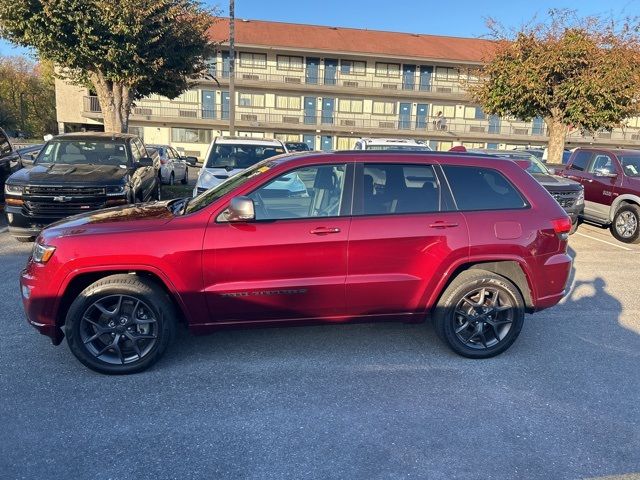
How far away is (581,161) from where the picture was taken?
432 inches

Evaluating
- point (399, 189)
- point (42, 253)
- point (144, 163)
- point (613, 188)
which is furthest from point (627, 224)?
point (42, 253)

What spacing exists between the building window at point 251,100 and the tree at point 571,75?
86.7 feet

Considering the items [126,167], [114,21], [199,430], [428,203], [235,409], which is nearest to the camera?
[199,430]

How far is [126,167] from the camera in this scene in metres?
8.20

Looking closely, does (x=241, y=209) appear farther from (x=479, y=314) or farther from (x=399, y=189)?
(x=479, y=314)

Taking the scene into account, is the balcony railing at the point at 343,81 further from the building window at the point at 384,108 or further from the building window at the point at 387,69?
the building window at the point at 384,108

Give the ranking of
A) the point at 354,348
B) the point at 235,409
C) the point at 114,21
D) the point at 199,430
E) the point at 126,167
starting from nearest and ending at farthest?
the point at 199,430
the point at 235,409
the point at 354,348
the point at 126,167
the point at 114,21

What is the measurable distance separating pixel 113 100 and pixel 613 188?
1206cm

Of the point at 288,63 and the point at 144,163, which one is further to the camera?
the point at 288,63

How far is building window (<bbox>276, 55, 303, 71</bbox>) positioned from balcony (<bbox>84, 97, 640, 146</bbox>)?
3.51 metres

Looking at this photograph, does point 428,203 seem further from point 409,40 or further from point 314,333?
point 409,40

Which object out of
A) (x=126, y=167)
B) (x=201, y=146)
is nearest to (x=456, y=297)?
(x=126, y=167)

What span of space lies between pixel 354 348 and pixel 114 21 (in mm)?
9098

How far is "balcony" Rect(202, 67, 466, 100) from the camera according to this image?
36.8 metres
